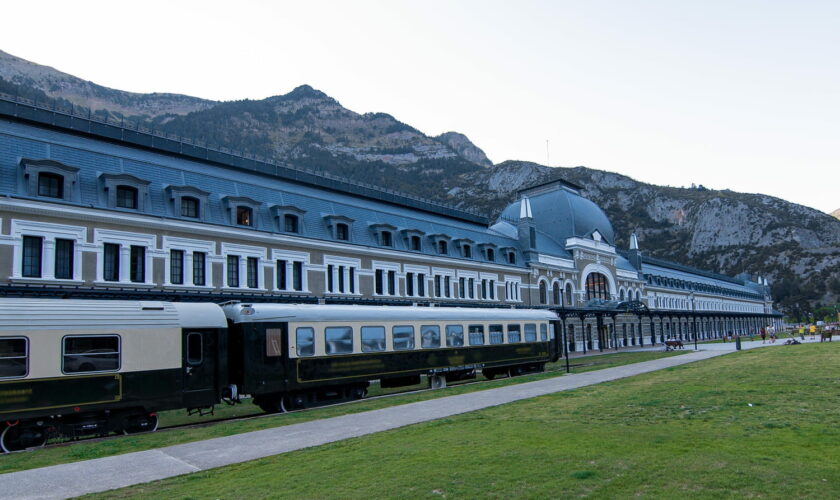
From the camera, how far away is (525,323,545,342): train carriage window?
3431 cm

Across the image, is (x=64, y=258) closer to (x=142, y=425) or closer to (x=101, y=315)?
(x=101, y=315)

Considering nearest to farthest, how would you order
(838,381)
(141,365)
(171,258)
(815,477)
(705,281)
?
(815,477) → (141,365) → (838,381) → (171,258) → (705,281)

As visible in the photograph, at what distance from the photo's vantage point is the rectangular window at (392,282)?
145 ft

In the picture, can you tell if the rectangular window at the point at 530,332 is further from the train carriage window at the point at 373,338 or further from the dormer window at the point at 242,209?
the dormer window at the point at 242,209

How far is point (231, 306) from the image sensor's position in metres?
20.8

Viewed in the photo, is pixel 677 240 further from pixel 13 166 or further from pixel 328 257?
pixel 13 166

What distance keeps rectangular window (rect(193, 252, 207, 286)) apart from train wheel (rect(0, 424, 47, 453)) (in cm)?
1747

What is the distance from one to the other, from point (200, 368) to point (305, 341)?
436 cm

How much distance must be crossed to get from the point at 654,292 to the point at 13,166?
8241 cm

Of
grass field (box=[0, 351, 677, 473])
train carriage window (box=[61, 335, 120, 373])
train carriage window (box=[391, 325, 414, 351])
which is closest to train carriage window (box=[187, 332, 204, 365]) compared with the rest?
grass field (box=[0, 351, 677, 473])

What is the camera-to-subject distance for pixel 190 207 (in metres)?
33.2

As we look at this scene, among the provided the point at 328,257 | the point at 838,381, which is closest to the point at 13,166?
the point at 328,257

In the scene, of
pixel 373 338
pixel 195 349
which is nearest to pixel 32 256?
pixel 195 349

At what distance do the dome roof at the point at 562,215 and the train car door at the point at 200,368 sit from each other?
51189 millimetres
